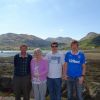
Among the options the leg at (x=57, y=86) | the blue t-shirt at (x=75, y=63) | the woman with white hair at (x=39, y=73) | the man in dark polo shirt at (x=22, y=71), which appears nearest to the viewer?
the woman with white hair at (x=39, y=73)

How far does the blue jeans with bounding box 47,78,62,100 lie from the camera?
41.0 feet

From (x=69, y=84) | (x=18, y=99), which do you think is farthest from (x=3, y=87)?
(x=69, y=84)

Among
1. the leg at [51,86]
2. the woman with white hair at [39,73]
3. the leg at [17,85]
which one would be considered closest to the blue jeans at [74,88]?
the leg at [51,86]

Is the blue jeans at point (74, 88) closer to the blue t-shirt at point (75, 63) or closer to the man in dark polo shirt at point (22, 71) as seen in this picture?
the blue t-shirt at point (75, 63)

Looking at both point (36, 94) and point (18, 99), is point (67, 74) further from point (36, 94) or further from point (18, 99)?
point (18, 99)

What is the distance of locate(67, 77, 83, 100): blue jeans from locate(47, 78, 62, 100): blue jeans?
0.46m

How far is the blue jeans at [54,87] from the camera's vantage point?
12508mm

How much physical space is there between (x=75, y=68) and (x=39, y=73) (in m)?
1.60

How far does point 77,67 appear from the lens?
1225cm

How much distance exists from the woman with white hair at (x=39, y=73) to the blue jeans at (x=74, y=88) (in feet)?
3.72

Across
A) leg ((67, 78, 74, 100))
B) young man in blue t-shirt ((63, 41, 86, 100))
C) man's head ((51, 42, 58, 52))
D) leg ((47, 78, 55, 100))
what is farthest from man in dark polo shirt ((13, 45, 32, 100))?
leg ((67, 78, 74, 100))

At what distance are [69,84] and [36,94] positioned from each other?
1533 millimetres

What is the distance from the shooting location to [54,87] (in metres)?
12.7

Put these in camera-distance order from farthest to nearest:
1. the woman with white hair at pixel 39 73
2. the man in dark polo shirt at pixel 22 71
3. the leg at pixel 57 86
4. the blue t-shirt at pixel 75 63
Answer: the leg at pixel 57 86 → the man in dark polo shirt at pixel 22 71 → the blue t-shirt at pixel 75 63 → the woman with white hair at pixel 39 73
